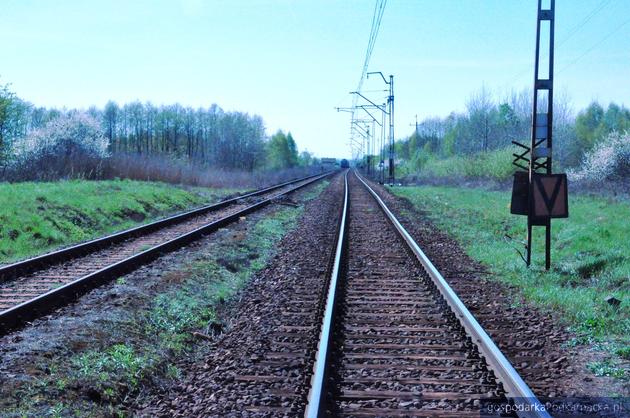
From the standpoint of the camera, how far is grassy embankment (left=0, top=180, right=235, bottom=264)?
14.9m

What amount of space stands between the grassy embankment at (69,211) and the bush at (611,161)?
82.4 ft

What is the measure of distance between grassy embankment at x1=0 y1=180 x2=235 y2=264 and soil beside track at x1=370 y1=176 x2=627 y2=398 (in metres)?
9.38

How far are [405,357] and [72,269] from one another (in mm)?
7031

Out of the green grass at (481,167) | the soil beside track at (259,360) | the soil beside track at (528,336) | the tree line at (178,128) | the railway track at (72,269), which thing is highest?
the tree line at (178,128)

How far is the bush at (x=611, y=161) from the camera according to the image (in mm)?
36281

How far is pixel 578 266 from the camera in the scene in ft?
35.9

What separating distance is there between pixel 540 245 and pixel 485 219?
6137 mm

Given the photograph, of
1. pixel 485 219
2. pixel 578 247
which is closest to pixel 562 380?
pixel 578 247

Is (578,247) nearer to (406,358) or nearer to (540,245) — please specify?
(540,245)

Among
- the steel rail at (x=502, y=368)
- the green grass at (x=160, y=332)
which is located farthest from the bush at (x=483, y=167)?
the steel rail at (x=502, y=368)

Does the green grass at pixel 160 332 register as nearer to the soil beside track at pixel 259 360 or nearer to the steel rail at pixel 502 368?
the soil beside track at pixel 259 360

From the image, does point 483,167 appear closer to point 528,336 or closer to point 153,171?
point 153,171

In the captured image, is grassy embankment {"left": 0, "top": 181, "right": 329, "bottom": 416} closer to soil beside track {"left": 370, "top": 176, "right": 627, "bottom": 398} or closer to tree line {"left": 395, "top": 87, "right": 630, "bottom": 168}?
soil beside track {"left": 370, "top": 176, "right": 627, "bottom": 398}

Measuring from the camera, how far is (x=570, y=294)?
878cm
